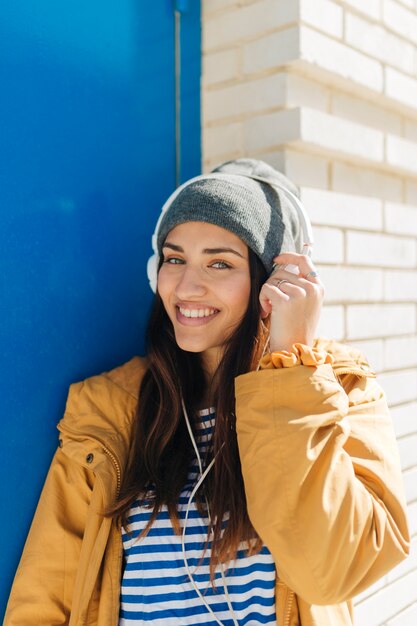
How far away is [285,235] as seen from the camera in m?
2.12

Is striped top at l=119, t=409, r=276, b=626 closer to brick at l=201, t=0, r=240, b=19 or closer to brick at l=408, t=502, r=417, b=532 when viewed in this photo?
brick at l=408, t=502, r=417, b=532

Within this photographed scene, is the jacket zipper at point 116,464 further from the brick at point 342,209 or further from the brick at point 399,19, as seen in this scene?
the brick at point 399,19

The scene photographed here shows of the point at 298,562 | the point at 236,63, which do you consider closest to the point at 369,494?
the point at 298,562

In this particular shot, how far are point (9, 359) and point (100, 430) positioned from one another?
1.13 feet

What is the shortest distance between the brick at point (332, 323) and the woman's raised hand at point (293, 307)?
57 cm

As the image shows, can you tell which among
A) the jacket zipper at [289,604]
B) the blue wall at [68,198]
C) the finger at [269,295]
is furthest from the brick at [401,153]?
the jacket zipper at [289,604]

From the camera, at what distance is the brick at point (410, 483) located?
9.43 feet

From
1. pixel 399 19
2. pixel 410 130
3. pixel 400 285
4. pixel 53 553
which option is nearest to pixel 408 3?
pixel 399 19

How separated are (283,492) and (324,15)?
66.6 inches

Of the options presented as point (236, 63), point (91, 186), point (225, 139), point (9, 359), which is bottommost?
point (9, 359)

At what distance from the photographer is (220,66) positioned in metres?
2.59

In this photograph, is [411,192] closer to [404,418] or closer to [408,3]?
[408,3]

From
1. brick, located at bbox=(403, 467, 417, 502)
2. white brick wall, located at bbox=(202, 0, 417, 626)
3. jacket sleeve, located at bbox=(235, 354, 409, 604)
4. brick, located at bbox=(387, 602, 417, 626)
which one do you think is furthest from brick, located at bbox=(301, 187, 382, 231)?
brick, located at bbox=(387, 602, 417, 626)

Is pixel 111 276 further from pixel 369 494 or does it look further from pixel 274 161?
pixel 369 494
